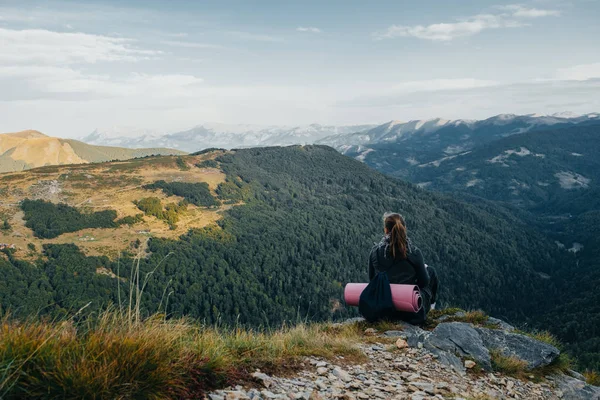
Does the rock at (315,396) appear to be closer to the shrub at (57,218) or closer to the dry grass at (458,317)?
the dry grass at (458,317)

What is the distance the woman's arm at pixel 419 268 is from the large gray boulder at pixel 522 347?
190cm

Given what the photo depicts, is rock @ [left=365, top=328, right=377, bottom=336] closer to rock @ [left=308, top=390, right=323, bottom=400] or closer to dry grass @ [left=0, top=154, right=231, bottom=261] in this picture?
rock @ [left=308, top=390, right=323, bottom=400]

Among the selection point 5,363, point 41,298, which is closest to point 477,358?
point 5,363

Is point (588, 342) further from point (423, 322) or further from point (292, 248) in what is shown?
point (423, 322)

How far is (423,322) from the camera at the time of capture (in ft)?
34.9

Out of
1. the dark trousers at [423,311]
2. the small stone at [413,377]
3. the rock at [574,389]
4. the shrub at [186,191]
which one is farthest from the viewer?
the shrub at [186,191]

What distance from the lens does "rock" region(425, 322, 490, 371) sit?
8398 millimetres

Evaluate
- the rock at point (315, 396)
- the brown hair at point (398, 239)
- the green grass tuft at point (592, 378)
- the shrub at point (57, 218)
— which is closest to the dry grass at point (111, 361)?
the rock at point (315, 396)

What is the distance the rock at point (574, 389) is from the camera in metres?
7.79

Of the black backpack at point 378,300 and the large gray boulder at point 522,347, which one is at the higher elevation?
the black backpack at point 378,300

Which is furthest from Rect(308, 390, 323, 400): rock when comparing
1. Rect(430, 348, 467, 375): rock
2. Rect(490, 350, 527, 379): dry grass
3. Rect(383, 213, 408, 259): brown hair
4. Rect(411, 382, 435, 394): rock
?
Rect(383, 213, 408, 259): brown hair

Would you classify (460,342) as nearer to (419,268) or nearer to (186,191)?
(419,268)

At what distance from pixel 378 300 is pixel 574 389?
14.7ft

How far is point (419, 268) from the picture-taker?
9.98 metres
